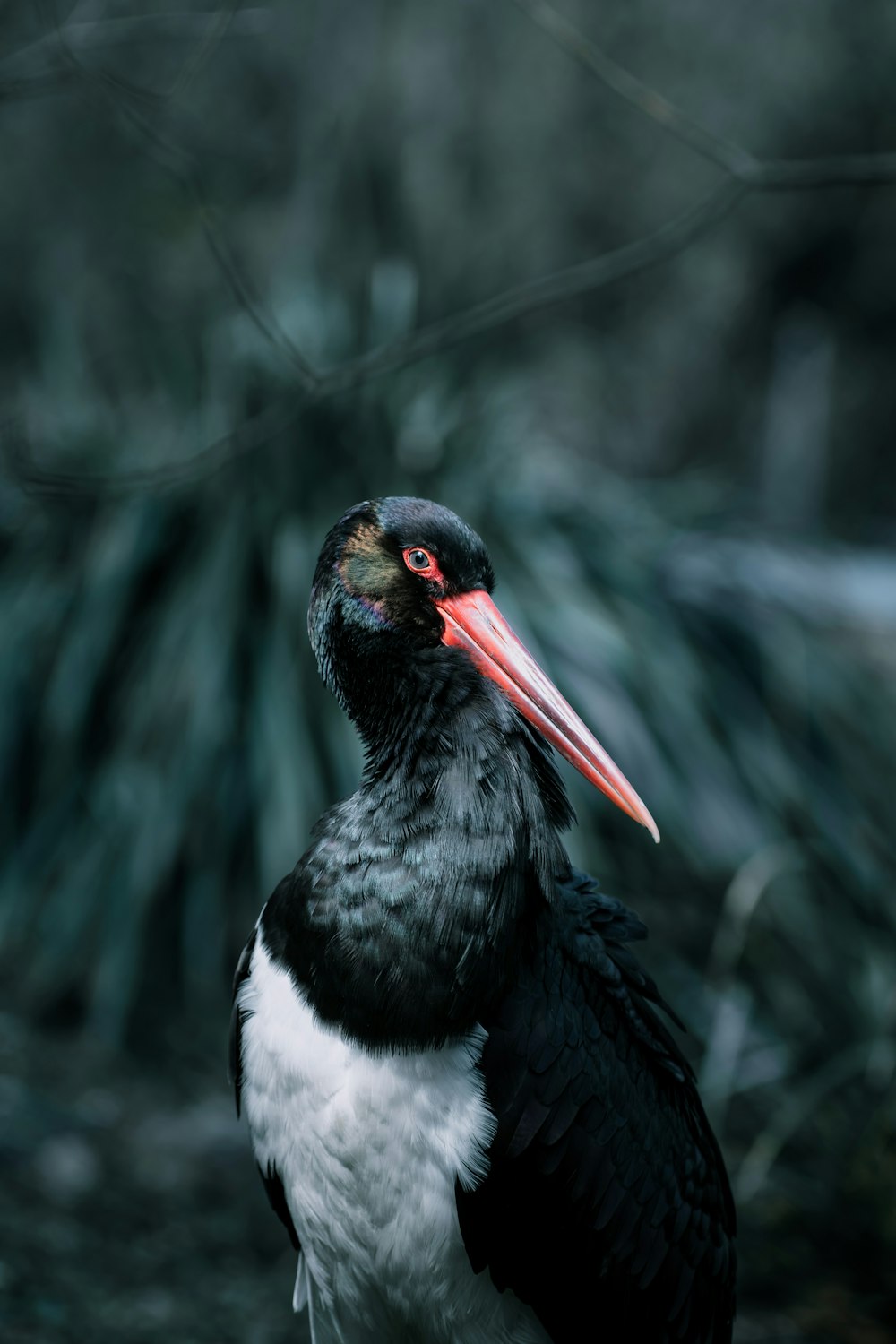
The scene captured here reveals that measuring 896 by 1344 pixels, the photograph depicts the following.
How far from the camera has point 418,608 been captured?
6.75 ft

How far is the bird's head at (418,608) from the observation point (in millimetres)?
2029

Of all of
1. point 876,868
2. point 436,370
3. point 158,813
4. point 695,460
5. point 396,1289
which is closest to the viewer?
point 396,1289

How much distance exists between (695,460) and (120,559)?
8.88 m

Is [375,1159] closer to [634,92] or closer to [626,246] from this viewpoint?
[626,246]

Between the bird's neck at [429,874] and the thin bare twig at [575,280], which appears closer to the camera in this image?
the bird's neck at [429,874]

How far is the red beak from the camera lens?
1.95 metres

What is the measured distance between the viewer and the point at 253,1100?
210cm

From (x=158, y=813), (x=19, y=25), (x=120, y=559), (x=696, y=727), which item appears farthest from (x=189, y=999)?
(x=19, y=25)

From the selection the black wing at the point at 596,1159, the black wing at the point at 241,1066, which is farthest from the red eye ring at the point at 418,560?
the black wing at the point at 241,1066

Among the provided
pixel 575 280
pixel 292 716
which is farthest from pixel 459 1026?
pixel 292 716

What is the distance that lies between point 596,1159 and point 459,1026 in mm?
313

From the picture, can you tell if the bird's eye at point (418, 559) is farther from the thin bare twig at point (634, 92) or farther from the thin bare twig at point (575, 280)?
the thin bare twig at point (634, 92)

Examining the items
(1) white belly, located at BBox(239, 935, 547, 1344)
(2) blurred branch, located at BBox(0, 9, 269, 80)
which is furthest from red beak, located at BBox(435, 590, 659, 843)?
(2) blurred branch, located at BBox(0, 9, 269, 80)

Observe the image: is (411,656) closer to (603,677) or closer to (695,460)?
(603,677)
